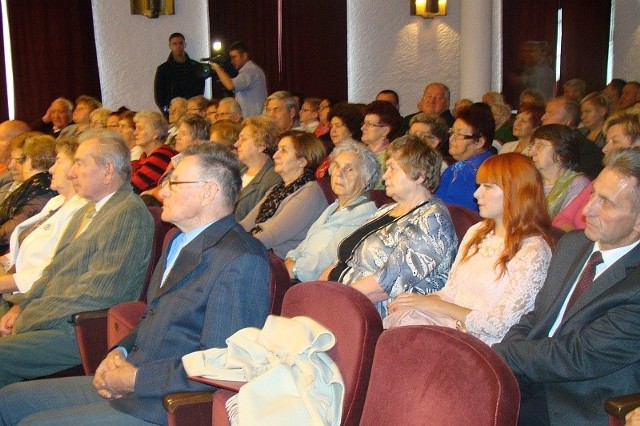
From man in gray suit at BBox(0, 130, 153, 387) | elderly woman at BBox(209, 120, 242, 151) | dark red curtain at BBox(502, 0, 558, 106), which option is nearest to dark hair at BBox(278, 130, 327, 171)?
elderly woman at BBox(209, 120, 242, 151)

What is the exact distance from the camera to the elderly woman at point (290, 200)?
410cm

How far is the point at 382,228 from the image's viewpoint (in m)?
3.28

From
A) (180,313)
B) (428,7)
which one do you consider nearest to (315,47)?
(428,7)

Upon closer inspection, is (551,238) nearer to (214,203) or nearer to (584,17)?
(214,203)

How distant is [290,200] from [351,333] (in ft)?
6.91

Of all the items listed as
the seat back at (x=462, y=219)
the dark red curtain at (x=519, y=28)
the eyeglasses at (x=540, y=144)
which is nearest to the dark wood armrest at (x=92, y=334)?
the seat back at (x=462, y=219)

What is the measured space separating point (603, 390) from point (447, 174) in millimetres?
2430

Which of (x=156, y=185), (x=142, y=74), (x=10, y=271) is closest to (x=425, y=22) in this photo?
(x=142, y=74)

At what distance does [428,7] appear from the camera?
1094 centimetres

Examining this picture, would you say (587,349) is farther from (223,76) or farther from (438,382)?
(223,76)

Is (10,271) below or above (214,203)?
below

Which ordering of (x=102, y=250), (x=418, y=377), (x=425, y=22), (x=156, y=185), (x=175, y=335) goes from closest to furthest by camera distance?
(x=418, y=377) < (x=175, y=335) < (x=102, y=250) < (x=156, y=185) < (x=425, y=22)

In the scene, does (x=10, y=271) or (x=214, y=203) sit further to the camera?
(x=10, y=271)

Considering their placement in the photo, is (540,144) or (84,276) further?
(540,144)
